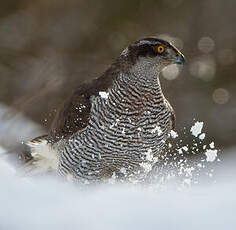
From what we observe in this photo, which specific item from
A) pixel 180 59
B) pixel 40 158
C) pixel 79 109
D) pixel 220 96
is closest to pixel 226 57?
pixel 220 96

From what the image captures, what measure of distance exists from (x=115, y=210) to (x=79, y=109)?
220cm

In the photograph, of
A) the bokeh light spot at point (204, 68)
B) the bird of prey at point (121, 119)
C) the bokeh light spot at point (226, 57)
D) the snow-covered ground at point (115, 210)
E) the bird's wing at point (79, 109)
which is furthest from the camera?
the bokeh light spot at point (226, 57)

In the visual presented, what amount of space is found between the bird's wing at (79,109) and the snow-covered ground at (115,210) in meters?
1.75

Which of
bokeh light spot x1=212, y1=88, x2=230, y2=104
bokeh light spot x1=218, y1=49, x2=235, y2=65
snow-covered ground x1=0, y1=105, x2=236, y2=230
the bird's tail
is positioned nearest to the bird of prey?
the bird's tail

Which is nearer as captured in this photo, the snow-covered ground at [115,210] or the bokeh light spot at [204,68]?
the snow-covered ground at [115,210]

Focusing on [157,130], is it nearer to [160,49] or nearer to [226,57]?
[160,49]

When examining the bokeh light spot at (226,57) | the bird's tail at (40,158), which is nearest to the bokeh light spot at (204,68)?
the bokeh light spot at (226,57)

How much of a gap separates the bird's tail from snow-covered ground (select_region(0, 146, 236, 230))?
2.23 meters

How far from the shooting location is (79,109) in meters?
5.21

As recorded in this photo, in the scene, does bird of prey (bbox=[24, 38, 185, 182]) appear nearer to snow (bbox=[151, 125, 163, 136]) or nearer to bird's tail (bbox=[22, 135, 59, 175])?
snow (bbox=[151, 125, 163, 136])

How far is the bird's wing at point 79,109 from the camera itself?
17.0 ft

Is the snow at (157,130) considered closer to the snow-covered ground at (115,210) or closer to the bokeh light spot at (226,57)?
the snow-covered ground at (115,210)

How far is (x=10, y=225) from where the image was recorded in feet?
9.80

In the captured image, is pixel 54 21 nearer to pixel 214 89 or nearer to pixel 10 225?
pixel 214 89
